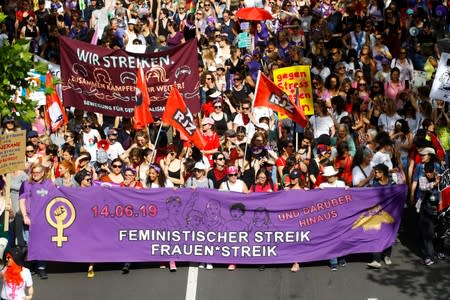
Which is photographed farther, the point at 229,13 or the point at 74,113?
the point at 229,13

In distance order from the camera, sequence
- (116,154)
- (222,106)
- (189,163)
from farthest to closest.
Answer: (222,106) < (116,154) < (189,163)

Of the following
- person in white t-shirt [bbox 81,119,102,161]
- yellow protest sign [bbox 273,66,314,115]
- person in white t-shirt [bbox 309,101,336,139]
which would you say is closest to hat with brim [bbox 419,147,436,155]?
yellow protest sign [bbox 273,66,314,115]

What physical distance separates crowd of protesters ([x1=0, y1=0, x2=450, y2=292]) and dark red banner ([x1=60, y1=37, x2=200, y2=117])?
463 mm

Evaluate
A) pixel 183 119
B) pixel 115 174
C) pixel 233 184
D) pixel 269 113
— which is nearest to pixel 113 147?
pixel 183 119

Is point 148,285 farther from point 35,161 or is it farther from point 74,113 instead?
point 74,113

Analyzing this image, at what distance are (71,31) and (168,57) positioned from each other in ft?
20.5

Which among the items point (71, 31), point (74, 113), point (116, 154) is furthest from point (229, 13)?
point (116, 154)

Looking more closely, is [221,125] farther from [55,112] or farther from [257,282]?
[257,282]

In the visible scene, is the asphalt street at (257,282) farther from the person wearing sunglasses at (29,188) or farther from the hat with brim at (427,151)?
the hat with brim at (427,151)

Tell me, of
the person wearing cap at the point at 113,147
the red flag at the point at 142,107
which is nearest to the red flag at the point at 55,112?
the person wearing cap at the point at 113,147

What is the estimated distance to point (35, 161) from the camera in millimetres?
18609

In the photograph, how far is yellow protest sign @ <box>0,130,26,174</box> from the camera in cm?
1702

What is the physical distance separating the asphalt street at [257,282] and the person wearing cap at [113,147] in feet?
8.54

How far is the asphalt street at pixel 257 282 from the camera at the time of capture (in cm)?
1650
